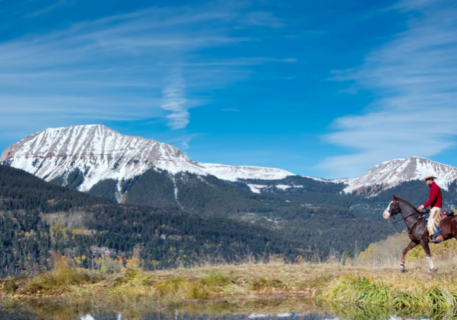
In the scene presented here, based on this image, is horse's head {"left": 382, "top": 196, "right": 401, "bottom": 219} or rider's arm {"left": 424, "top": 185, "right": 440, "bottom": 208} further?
horse's head {"left": 382, "top": 196, "right": 401, "bottom": 219}

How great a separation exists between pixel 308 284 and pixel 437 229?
589 cm

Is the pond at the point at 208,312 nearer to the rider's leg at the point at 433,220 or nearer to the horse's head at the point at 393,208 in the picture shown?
the rider's leg at the point at 433,220

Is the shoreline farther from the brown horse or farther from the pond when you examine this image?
the brown horse

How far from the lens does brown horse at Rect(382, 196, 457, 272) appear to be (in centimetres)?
1739

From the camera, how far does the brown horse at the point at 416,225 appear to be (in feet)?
57.1

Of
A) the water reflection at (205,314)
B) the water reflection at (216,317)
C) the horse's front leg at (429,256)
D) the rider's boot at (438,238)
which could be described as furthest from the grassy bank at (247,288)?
the water reflection at (216,317)

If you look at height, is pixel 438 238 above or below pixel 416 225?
below

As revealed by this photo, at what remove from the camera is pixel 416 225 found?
62.4 feet

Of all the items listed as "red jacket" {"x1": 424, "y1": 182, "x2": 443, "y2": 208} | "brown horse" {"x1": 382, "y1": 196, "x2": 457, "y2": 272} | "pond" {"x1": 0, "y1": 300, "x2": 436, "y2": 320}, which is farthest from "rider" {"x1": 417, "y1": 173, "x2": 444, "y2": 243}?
"pond" {"x1": 0, "y1": 300, "x2": 436, "y2": 320}

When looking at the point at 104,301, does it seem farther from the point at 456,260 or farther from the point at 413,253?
the point at 413,253

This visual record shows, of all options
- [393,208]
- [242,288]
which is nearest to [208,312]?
[242,288]

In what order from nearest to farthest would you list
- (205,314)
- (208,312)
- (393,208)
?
(205,314)
(208,312)
(393,208)

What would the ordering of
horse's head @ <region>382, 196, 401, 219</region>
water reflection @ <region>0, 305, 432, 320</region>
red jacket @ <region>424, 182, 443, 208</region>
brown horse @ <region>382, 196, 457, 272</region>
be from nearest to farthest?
water reflection @ <region>0, 305, 432, 320</region>, brown horse @ <region>382, 196, 457, 272</region>, red jacket @ <region>424, 182, 443, 208</region>, horse's head @ <region>382, 196, 401, 219</region>

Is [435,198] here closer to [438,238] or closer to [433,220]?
[433,220]
